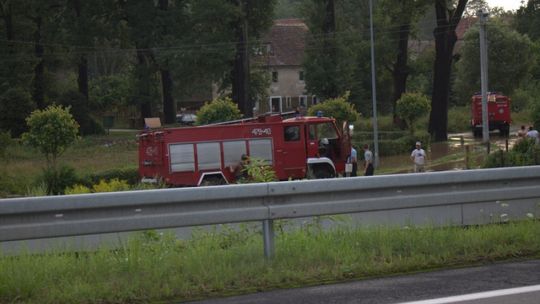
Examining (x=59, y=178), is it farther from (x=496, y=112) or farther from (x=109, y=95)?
(x=109, y=95)

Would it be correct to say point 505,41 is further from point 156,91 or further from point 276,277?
point 276,277

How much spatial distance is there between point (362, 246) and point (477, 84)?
6183cm

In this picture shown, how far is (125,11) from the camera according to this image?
62.2m

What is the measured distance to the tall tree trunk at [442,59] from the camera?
47.3m

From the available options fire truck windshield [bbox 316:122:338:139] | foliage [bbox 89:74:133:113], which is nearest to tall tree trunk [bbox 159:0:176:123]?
foliage [bbox 89:74:133:113]

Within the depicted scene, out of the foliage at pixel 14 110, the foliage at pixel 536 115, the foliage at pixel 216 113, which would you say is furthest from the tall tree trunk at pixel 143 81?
the foliage at pixel 536 115

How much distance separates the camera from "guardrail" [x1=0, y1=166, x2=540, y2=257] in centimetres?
670

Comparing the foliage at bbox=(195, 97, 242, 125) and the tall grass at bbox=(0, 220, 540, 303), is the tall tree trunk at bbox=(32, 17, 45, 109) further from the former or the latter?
the tall grass at bbox=(0, 220, 540, 303)

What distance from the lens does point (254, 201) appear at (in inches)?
287

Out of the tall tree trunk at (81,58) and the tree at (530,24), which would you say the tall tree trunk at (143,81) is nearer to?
the tall tree trunk at (81,58)

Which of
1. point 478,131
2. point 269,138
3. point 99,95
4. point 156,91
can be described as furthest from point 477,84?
point 269,138

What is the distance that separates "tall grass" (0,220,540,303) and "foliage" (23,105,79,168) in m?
23.9

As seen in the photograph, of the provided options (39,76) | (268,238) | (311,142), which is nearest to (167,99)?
(39,76)

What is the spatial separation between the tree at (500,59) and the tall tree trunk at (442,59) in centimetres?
1764
